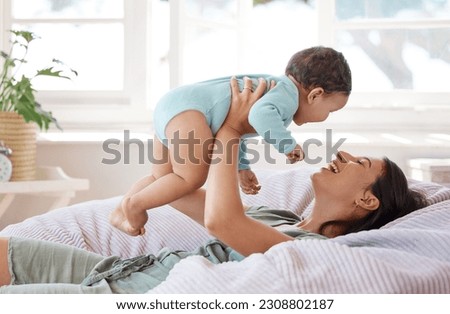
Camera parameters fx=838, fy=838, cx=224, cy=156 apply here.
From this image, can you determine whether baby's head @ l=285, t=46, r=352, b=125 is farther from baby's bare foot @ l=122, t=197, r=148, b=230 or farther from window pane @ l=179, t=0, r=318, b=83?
window pane @ l=179, t=0, r=318, b=83

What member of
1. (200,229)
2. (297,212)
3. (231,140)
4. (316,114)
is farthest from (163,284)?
(297,212)

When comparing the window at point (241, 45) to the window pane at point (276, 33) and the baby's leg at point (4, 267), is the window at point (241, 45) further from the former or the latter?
the baby's leg at point (4, 267)

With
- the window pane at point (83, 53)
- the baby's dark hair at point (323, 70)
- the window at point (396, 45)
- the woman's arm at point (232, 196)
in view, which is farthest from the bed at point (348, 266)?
the window pane at point (83, 53)

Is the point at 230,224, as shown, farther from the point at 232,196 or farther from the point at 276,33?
the point at 276,33

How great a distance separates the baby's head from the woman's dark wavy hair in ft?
0.85

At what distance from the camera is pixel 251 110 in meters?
1.48

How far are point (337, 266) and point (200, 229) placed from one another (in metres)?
0.69

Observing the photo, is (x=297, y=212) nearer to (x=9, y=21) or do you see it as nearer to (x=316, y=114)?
(x=316, y=114)

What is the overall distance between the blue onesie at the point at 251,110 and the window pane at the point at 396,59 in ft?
6.04

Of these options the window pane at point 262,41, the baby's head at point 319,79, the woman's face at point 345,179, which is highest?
the window pane at point 262,41

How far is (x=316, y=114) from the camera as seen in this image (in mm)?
1613

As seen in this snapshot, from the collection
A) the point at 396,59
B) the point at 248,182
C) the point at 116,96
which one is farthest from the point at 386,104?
the point at 248,182

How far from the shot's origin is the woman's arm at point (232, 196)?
146cm

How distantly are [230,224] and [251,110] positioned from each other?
0.20 m
